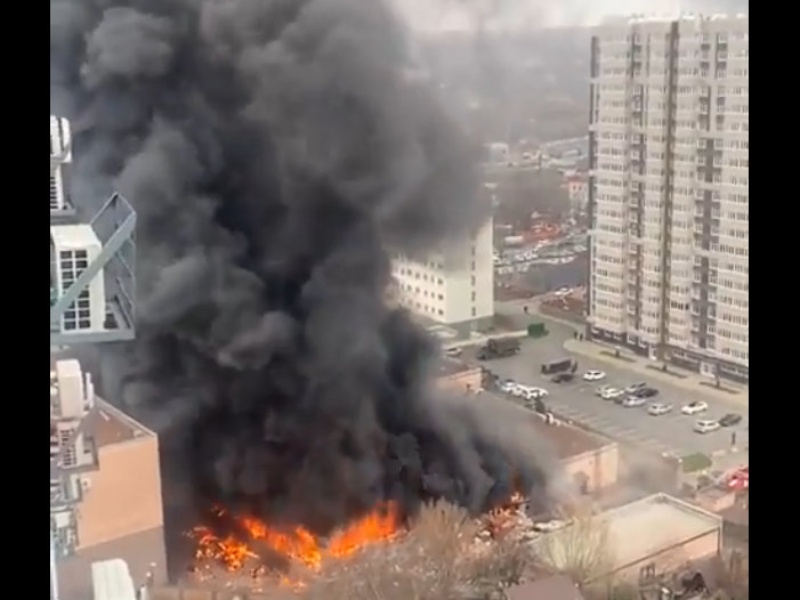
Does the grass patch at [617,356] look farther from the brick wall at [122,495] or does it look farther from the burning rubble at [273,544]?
the brick wall at [122,495]

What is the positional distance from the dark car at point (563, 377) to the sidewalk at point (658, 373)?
0.04 m

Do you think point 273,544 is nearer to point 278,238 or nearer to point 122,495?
point 122,495

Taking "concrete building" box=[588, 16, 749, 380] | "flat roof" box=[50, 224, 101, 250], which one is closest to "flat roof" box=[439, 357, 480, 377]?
"concrete building" box=[588, 16, 749, 380]

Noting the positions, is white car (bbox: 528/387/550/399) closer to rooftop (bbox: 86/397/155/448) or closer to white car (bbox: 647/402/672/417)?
white car (bbox: 647/402/672/417)

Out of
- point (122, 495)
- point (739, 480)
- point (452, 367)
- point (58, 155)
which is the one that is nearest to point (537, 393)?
point (452, 367)

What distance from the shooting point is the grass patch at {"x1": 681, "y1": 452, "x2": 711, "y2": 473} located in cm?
200

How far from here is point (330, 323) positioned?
1908mm

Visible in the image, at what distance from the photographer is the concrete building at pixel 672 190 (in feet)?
6.39

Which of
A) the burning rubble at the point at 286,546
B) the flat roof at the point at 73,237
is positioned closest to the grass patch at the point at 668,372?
the burning rubble at the point at 286,546

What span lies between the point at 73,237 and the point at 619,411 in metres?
0.95

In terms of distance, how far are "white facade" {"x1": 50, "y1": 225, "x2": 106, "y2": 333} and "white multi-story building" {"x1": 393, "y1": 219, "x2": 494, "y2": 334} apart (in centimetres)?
48

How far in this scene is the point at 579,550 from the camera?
199cm
